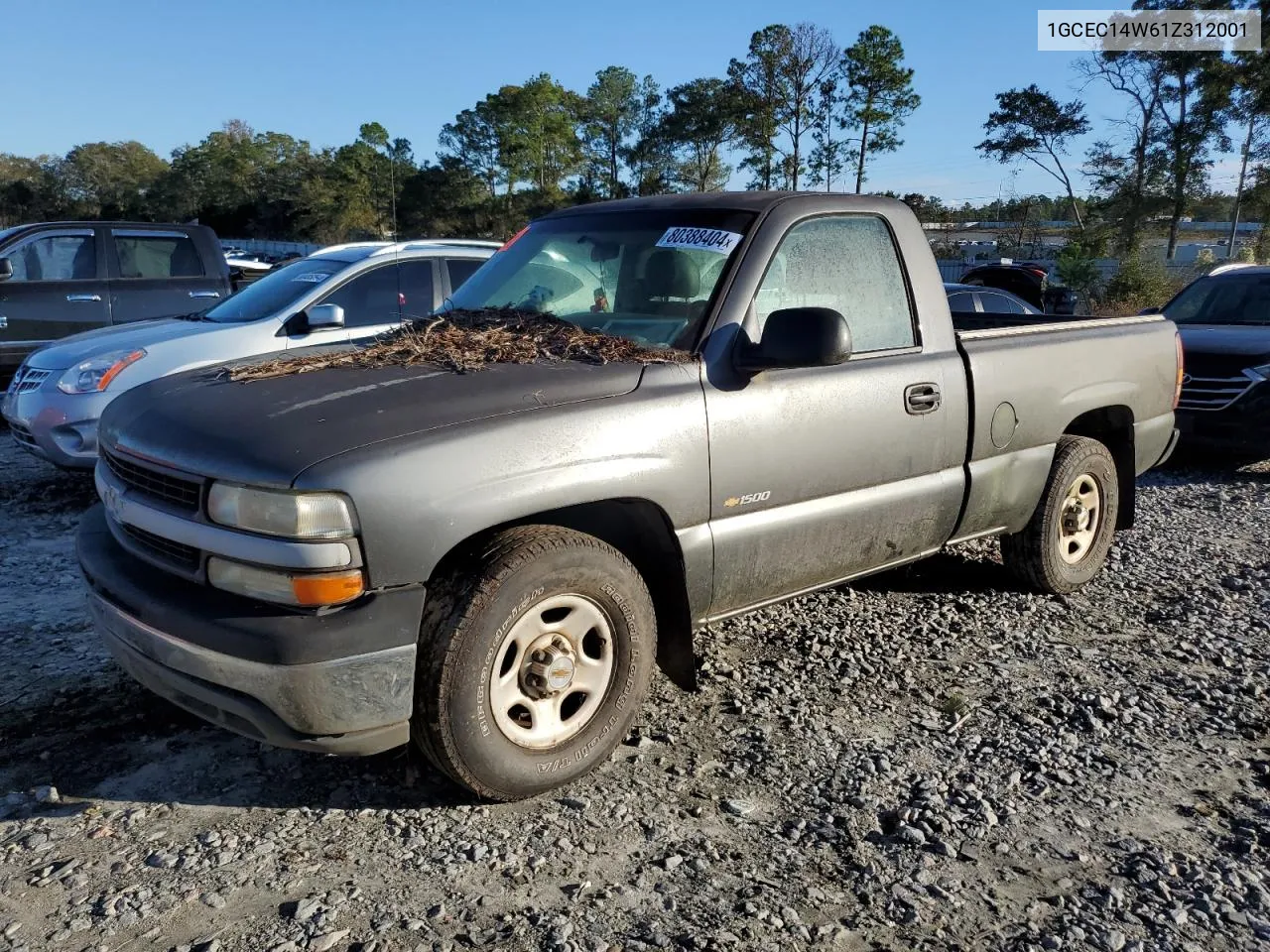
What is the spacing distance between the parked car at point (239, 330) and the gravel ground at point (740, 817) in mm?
2359

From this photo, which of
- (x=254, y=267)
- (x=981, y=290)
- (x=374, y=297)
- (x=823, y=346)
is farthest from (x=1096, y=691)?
(x=254, y=267)

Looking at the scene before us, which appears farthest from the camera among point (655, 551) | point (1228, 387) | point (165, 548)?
point (1228, 387)

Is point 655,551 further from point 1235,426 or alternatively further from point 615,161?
point 615,161

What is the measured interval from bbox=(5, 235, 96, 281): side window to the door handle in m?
8.97

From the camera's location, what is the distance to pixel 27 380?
686 cm

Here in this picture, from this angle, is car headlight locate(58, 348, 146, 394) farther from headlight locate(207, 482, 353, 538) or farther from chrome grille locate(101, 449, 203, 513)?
headlight locate(207, 482, 353, 538)

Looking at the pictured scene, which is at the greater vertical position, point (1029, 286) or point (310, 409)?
point (310, 409)

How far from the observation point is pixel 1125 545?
6113 millimetres

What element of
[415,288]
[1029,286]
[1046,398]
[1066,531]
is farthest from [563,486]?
[1029,286]

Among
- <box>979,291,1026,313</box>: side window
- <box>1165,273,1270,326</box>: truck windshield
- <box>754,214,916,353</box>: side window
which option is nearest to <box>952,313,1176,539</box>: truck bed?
<box>754,214,916,353</box>: side window

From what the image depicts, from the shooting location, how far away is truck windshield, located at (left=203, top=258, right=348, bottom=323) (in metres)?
7.15

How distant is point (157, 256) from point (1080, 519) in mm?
9205

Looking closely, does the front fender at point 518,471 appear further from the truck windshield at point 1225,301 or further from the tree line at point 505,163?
the tree line at point 505,163

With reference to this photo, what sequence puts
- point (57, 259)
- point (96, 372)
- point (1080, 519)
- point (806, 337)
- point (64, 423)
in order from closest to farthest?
point (806, 337), point (1080, 519), point (64, 423), point (96, 372), point (57, 259)
